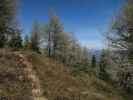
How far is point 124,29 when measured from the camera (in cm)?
1263

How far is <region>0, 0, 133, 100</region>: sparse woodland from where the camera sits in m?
12.4

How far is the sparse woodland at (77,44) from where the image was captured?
487 inches

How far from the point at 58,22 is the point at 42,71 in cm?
2361

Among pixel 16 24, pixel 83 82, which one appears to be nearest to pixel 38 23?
pixel 16 24

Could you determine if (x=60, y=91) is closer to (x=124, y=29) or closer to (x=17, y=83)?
(x=17, y=83)

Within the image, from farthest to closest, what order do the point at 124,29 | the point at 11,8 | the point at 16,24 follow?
the point at 16,24 < the point at 11,8 < the point at 124,29

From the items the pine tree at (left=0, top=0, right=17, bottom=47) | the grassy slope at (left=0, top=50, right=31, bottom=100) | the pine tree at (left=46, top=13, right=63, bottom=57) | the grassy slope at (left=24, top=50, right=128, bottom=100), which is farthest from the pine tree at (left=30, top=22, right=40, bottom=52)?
the grassy slope at (left=0, top=50, right=31, bottom=100)

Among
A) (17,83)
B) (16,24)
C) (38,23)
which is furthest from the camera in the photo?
(38,23)

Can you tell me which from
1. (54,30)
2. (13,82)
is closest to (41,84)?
(13,82)

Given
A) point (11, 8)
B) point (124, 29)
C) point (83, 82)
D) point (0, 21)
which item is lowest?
point (83, 82)

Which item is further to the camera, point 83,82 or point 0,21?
point 0,21

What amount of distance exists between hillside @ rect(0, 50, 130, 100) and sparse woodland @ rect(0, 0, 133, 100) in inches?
69.6

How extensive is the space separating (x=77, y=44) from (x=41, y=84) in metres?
36.5

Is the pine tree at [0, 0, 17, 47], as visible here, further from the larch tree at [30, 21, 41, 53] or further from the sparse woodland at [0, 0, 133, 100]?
the larch tree at [30, 21, 41, 53]
